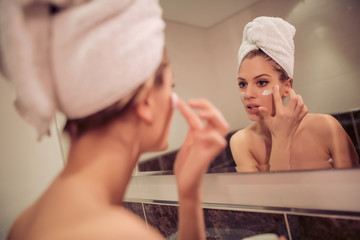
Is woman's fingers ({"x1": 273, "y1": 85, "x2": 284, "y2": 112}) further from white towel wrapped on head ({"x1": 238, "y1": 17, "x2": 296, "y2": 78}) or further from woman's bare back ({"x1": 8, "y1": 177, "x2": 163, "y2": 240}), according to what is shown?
woman's bare back ({"x1": 8, "y1": 177, "x2": 163, "y2": 240})

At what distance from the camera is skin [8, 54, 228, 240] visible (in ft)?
1.22

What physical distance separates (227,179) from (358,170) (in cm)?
33

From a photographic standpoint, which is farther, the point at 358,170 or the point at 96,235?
the point at 358,170

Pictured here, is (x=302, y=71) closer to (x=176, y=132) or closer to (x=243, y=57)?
(x=243, y=57)

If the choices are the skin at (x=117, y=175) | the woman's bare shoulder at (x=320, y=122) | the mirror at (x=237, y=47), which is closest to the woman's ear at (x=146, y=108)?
the skin at (x=117, y=175)

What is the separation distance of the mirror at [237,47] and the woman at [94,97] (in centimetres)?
25

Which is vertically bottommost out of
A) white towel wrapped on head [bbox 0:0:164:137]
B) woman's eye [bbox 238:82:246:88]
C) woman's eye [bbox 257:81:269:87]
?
woman's eye [bbox 257:81:269:87]

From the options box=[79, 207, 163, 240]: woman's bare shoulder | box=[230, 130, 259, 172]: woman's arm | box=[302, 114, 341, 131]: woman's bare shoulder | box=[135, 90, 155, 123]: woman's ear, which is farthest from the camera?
box=[230, 130, 259, 172]: woman's arm

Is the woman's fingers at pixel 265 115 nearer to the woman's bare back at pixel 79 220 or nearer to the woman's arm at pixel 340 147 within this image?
the woman's arm at pixel 340 147

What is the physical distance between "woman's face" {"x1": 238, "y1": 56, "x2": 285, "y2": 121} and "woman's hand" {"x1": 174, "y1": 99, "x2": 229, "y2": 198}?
0.18 m

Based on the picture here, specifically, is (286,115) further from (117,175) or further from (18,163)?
(18,163)

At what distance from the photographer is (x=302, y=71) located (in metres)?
0.58

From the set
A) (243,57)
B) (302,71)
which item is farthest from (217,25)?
(302,71)

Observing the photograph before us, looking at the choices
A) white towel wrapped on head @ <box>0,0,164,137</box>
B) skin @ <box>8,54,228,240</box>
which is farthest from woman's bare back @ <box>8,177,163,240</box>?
white towel wrapped on head @ <box>0,0,164,137</box>
